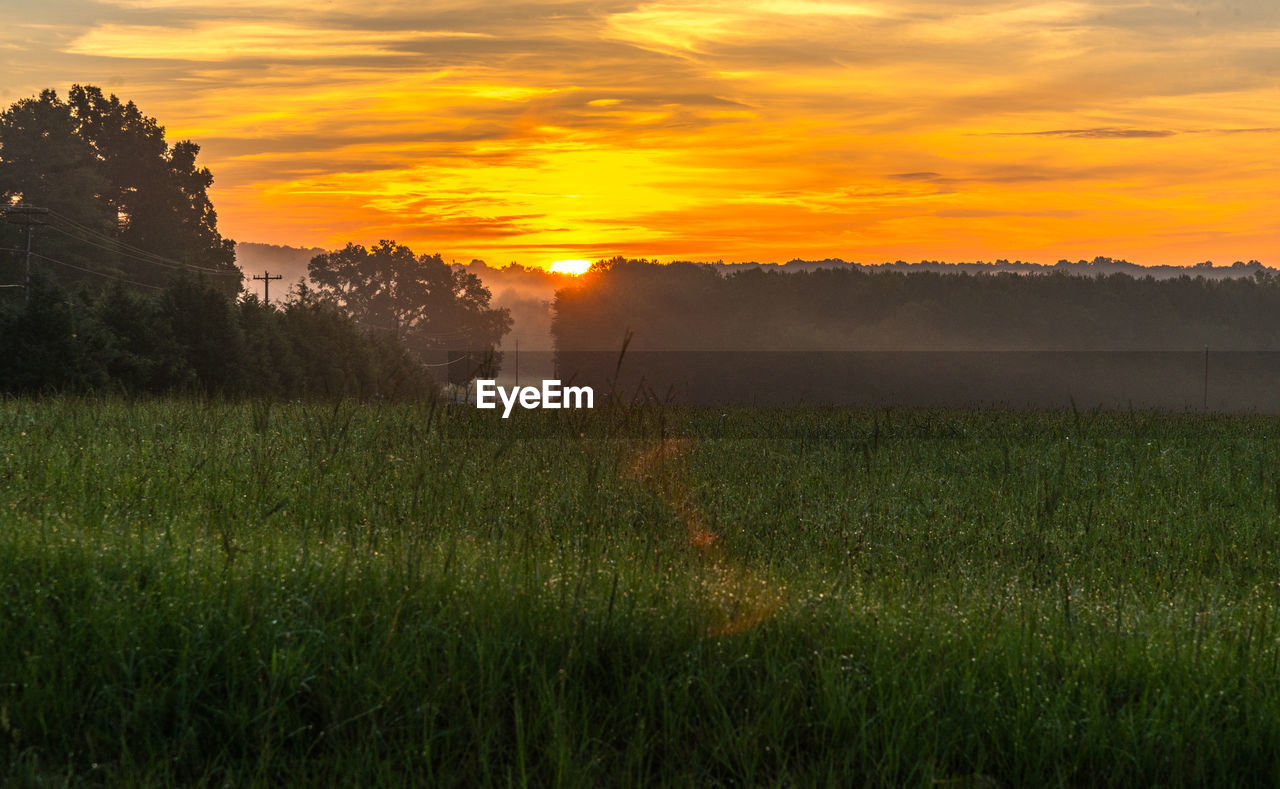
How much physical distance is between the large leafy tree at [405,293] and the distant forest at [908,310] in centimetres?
1865

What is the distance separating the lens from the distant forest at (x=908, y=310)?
304ft

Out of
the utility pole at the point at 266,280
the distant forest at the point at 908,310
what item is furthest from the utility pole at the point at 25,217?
the distant forest at the point at 908,310

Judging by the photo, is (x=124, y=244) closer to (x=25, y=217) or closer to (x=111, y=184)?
(x=111, y=184)

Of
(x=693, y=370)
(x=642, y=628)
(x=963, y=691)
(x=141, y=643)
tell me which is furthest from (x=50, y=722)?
(x=693, y=370)

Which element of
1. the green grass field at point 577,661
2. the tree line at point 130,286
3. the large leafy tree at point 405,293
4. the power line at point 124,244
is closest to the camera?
the green grass field at point 577,661

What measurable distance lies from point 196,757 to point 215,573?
Answer: 1.07 metres

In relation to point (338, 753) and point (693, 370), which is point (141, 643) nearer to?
point (338, 753)

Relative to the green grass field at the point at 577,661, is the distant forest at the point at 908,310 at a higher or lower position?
higher

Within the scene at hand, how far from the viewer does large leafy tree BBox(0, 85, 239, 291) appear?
5688 centimetres

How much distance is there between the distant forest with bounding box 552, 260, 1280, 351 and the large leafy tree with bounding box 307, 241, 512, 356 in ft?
61.2

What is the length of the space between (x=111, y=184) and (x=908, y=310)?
225 ft

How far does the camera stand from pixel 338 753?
3283mm

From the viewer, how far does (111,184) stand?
208 feet

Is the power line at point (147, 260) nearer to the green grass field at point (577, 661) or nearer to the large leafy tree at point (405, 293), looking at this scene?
the large leafy tree at point (405, 293)
